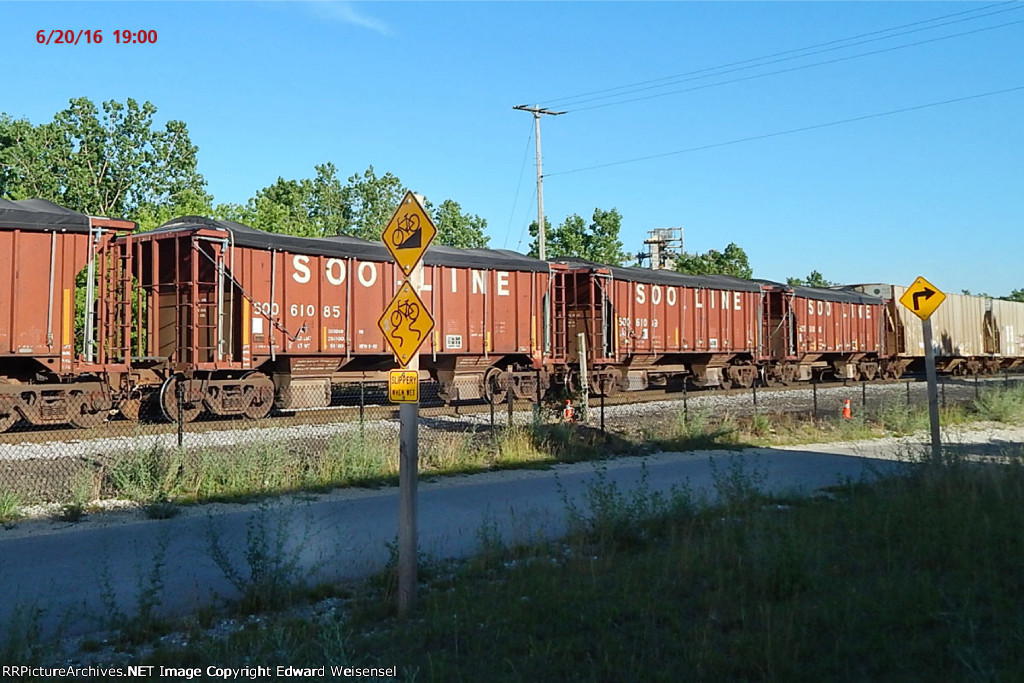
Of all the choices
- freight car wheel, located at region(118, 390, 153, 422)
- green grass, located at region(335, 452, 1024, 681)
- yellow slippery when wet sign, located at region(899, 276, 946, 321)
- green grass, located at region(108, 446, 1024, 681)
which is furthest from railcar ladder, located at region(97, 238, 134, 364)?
yellow slippery when wet sign, located at region(899, 276, 946, 321)

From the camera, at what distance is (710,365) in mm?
29484

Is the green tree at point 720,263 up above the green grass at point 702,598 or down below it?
above

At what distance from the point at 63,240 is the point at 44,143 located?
29246mm

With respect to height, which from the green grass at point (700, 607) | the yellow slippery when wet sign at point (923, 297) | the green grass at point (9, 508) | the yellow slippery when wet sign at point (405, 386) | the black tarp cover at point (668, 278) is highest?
the black tarp cover at point (668, 278)

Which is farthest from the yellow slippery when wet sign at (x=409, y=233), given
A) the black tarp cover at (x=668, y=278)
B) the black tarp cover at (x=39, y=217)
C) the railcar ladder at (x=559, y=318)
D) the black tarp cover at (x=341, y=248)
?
the black tarp cover at (x=668, y=278)

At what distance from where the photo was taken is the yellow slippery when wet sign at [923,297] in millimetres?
12867

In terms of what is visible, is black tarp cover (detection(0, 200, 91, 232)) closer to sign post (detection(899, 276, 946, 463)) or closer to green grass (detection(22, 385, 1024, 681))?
green grass (detection(22, 385, 1024, 681))

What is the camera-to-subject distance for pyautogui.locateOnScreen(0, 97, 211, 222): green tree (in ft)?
127

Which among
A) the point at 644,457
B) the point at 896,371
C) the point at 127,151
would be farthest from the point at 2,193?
the point at 896,371

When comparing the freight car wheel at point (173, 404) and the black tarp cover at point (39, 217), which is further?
the freight car wheel at point (173, 404)

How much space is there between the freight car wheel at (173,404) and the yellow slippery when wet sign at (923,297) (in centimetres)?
1307

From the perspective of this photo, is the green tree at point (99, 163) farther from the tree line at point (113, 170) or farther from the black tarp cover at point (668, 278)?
the black tarp cover at point (668, 278)

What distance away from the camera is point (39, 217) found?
1545 centimetres

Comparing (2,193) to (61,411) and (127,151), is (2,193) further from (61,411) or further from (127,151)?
(61,411)
